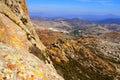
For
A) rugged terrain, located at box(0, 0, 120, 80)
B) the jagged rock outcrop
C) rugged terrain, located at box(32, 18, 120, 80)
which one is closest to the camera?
the jagged rock outcrop

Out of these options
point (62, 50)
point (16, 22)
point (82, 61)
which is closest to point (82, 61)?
point (82, 61)

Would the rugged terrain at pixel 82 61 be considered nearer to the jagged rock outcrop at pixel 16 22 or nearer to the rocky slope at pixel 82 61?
the rocky slope at pixel 82 61

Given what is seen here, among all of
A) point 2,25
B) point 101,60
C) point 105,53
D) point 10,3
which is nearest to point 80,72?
point 101,60

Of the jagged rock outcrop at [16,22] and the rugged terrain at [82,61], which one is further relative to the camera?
the rugged terrain at [82,61]

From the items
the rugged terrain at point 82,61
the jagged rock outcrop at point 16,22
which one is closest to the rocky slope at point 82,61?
the rugged terrain at point 82,61

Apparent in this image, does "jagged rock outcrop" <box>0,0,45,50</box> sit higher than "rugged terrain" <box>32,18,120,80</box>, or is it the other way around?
"jagged rock outcrop" <box>0,0,45,50</box>

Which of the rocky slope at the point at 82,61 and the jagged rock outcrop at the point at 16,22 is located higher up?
the jagged rock outcrop at the point at 16,22

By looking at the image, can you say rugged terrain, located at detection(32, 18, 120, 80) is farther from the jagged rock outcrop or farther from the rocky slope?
the jagged rock outcrop

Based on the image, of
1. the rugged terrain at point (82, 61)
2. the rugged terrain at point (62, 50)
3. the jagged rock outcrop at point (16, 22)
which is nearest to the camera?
the jagged rock outcrop at point (16, 22)

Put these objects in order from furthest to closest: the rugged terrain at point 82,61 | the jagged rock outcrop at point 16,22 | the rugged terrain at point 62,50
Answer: the rugged terrain at point 82,61
the rugged terrain at point 62,50
the jagged rock outcrop at point 16,22

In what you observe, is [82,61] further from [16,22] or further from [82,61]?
[16,22]

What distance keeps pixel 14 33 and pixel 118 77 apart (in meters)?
Answer: 20.7

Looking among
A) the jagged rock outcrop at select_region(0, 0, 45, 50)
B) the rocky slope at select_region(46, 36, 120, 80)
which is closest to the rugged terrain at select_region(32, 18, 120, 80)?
the rocky slope at select_region(46, 36, 120, 80)

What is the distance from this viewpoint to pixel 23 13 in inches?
1449
